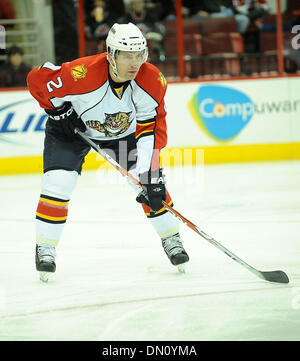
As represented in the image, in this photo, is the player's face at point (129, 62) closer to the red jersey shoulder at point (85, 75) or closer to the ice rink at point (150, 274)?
the red jersey shoulder at point (85, 75)

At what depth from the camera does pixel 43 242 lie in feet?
10.0

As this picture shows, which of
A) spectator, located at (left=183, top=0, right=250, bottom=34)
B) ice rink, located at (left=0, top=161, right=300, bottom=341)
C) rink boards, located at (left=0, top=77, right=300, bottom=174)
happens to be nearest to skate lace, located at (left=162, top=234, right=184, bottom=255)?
ice rink, located at (left=0, top=161, right=300, bottom=341)

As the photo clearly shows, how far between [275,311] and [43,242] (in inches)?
43.2

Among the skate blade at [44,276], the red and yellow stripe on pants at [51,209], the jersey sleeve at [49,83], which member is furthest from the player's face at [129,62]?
the skate blade at [44,276]

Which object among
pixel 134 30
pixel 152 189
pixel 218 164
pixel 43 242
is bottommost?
pixel 218 164

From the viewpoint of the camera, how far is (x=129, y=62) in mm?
2795

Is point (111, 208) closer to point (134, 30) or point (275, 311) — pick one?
point (134, 30)

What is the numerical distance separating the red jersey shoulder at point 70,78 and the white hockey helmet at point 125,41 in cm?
12

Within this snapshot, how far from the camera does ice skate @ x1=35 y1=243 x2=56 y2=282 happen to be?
2.99 m

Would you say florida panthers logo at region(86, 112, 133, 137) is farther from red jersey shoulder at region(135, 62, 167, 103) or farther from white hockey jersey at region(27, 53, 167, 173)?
red jersey shoulder at region(135, 62, 167, 103)

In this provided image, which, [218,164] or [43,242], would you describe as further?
[218,164]

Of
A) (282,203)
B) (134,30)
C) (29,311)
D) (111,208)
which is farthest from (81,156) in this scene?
(282,203)

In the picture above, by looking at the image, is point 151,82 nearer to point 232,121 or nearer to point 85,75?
point 85,75

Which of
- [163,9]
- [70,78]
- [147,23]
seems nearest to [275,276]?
[70,78]
